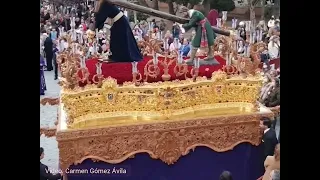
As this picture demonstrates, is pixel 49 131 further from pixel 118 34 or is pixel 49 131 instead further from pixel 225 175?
pixel 225 175

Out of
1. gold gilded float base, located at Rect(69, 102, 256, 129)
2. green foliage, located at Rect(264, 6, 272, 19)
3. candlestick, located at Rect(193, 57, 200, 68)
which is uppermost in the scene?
green foliage, located at Rect(264, 6, 272, 19)

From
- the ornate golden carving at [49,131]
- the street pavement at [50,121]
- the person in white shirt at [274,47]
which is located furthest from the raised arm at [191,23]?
the ornate golden carving at [49,131]

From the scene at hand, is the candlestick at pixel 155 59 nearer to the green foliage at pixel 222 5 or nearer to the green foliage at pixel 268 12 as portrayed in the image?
the green foliage at pixel 222 5

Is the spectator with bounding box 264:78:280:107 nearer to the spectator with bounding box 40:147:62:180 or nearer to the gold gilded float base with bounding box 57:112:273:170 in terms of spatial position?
the gold gilded float base with bounding box 57:112:273:170

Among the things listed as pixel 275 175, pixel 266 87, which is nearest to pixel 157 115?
pixel 266 87

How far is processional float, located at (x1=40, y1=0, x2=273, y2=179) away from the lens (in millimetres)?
2555

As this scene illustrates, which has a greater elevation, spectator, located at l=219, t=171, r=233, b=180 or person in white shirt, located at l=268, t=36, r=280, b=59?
person in white shirt, located at l=268, t=36, r=280, b=59

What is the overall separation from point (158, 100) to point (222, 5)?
58 cm

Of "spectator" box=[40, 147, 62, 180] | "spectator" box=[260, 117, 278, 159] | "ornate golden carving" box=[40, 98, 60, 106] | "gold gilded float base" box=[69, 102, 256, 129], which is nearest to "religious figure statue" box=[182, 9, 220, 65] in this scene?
"gold gilded float base" box=[69, 102, 256, 129]

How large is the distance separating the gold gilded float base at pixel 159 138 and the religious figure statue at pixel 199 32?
0.34 metres

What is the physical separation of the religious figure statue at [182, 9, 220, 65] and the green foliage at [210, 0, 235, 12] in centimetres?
8

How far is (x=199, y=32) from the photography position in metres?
2.62
